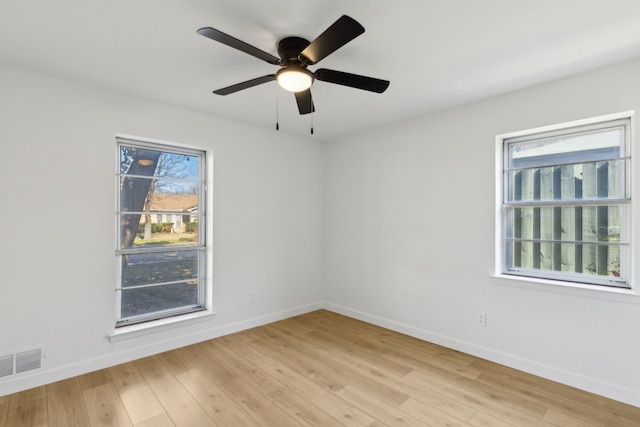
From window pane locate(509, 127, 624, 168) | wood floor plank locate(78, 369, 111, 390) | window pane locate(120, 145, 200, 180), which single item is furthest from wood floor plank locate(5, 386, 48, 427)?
window pane locate(509, 127, 624, 168)

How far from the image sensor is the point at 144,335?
3.06m

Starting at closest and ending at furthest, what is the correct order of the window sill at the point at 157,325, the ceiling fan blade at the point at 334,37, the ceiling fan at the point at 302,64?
the ceiling fan blade at the point at 334,37 → the ceiling fan at the point at 302,64 → the window sill at the point at 157,325

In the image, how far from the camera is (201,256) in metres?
3.62

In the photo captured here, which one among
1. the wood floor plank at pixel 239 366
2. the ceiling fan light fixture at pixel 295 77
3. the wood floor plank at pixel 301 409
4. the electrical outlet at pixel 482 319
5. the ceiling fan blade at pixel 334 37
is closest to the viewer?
the ceiling fan blade at pixel 334 37

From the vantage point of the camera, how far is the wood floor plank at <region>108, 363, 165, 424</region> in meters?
2.18

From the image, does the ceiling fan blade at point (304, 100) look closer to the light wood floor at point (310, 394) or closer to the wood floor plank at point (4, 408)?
the light wood floor at point (310, 394)

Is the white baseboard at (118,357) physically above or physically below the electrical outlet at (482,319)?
below

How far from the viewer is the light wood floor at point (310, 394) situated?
6.98 feet

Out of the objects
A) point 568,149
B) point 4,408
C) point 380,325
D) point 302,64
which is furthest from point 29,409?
point 568,149

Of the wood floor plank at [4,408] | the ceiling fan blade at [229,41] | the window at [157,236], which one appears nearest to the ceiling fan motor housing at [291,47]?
the ceiling fan blade at [229,41]

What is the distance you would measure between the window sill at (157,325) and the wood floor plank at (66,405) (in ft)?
1.41

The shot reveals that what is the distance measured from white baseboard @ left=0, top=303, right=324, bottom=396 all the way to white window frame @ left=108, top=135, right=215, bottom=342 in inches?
6.2

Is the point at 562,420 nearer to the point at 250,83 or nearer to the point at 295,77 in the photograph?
the point at 295,77

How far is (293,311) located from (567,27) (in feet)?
12.9
